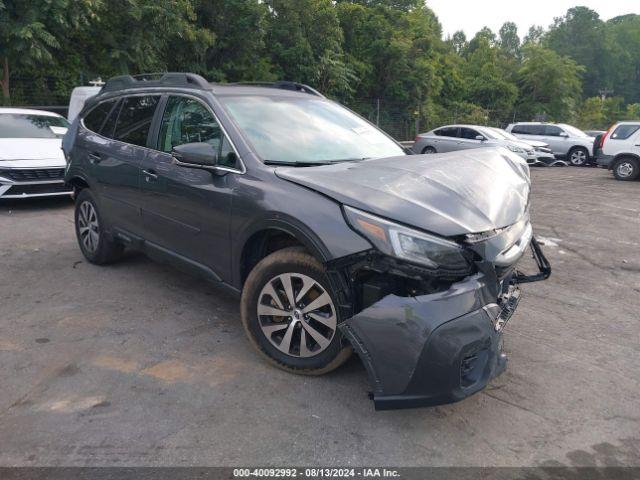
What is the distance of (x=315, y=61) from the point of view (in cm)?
2330

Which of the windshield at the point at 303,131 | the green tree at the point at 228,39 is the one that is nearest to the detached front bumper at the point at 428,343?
the windshield at the point at 303,131

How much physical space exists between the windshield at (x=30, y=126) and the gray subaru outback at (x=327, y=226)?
5112 millimetres

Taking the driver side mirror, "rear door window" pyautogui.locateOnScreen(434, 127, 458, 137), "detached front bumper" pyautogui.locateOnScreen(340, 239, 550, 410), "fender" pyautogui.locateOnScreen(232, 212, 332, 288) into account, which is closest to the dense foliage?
"rear door window" pyautogui.locateOnScreen(434, 127, 458, 137)

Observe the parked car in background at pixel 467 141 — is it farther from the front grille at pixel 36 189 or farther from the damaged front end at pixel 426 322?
the damaged front end at pixel 426 322

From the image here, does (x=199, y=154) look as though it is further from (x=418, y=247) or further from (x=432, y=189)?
(x=418, y=247)

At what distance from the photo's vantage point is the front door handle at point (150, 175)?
4262 millimetres

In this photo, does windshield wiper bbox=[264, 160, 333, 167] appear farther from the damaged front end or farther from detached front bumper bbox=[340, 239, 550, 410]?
detached front bumper bbox=[340, 239, 550, 410]

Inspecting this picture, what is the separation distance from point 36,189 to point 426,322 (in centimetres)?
743

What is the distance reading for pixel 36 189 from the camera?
8.16 metres

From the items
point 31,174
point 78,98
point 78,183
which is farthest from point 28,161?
point 78,98

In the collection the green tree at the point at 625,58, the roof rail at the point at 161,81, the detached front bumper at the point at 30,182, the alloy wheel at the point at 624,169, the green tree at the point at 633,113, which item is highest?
the green tree at the point at 625,58

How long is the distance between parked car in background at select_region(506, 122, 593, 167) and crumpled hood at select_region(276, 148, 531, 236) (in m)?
18.7

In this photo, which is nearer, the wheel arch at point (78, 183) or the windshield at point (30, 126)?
the wheel arch at point (78, 183)

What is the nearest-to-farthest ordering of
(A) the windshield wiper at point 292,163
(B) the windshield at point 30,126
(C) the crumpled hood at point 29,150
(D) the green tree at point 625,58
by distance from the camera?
(A) the windshield wiper at point 292,163 < (C) the crumpled hood at point 29,150 < (B) the windshield at point 30,126 < (D) the green tree at point 625,58
